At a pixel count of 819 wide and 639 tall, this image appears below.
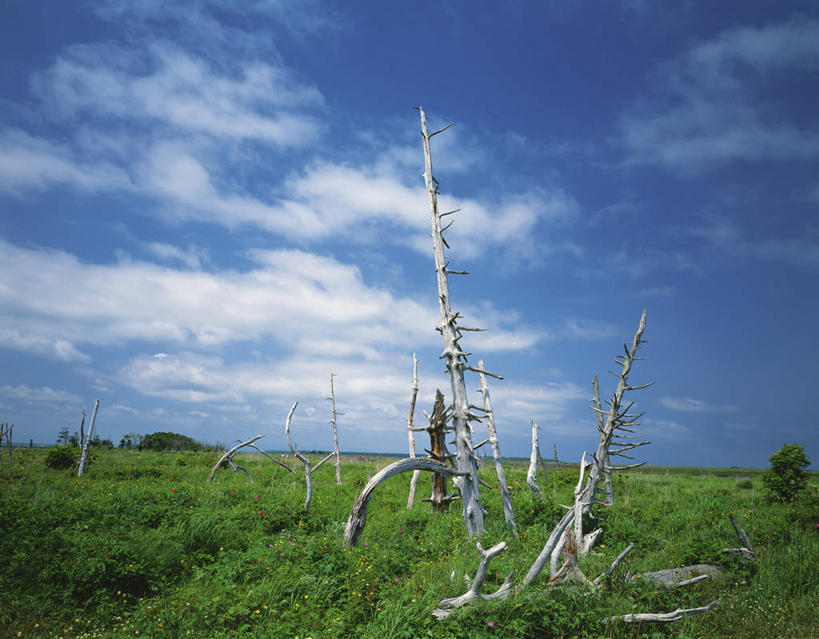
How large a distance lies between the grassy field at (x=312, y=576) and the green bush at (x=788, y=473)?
6399mm

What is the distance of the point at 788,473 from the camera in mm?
Answer: 17484

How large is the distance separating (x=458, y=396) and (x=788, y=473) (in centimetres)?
1539

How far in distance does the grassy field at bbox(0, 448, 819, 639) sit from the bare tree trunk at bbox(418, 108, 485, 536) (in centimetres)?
81

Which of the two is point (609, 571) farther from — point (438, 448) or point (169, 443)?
point (169, 443)

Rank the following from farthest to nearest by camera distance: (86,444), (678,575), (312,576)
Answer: (86,444) < (678,575) < (312,576)

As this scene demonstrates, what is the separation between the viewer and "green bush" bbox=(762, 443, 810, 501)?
1738 centimetres

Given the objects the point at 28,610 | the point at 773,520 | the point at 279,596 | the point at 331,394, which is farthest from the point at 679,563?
the point at 331,394

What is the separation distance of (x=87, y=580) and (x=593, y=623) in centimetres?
782

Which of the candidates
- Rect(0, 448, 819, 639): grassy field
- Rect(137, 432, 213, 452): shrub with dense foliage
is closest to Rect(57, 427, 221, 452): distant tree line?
Rect(137, 432, 213, 452): shrub with dense foliage

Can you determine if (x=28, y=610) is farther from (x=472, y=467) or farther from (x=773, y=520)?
(x=773, y=520)

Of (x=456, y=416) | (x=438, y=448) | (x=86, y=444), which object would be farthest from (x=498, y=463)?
(x=86, y=444)

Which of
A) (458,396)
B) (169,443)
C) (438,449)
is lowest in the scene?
(169,443)

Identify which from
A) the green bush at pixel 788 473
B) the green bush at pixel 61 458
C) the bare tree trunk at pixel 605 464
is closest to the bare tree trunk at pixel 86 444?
the green bush at pixel 61 458

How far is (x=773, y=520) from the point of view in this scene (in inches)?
484
